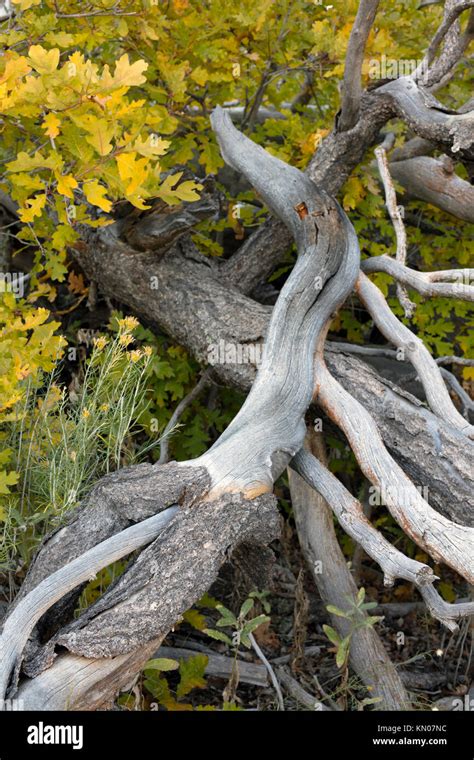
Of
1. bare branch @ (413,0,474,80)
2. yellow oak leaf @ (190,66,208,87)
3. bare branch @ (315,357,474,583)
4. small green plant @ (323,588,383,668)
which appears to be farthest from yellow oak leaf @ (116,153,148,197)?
small green plant @ (323,588,383,668)

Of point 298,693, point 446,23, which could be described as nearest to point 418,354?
point 446,23

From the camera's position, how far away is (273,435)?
3.30m

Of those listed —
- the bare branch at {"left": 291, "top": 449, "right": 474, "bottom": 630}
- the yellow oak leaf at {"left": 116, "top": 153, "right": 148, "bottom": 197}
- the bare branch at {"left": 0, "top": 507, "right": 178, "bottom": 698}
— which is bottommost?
the bare branch at {"left": 291, "top": 449, "right": 474, "bottom": 630}

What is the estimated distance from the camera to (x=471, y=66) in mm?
5508

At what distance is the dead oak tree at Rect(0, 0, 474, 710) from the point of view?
269 cm

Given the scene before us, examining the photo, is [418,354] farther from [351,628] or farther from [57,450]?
[57,450]

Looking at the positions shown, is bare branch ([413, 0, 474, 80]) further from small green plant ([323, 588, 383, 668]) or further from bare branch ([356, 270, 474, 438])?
small green plant ([323, 588, 383, 668])

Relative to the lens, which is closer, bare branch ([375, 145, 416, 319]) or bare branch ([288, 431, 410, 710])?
bare branch ([288, 431, 410, 710])

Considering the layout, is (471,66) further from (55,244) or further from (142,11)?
(55,244)

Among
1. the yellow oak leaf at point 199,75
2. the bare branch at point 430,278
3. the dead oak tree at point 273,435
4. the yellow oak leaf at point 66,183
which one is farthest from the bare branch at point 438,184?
the yellow oak leaf at point 66,183

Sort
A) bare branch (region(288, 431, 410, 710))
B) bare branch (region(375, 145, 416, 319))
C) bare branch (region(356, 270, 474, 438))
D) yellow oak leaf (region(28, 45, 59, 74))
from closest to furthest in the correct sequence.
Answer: yellow oak leaf (region(28, 45, 59, 74))
bare branch (region(356, 270, 474, 438))
bare branch (region(288, 431, 410, 710))
bare branch (region(375, 145, 416, 319))

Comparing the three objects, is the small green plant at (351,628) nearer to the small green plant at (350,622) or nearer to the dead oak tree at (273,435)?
the small green plant at (350,622)
